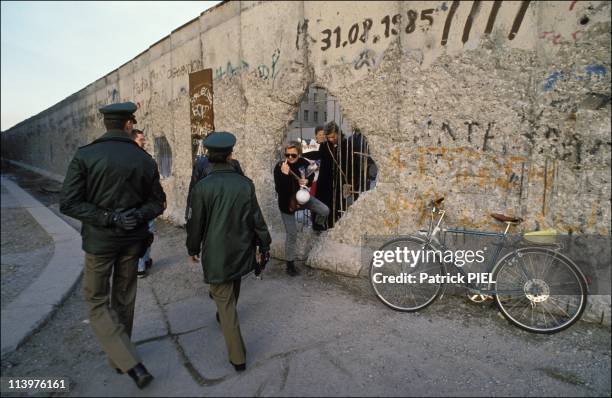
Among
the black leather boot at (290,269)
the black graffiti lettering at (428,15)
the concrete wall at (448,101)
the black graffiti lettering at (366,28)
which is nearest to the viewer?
the concrete wall at (448,101)

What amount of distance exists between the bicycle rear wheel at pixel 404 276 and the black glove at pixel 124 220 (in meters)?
2.18

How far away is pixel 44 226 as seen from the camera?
7.23 metres

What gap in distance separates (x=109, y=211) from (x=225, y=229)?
772mm

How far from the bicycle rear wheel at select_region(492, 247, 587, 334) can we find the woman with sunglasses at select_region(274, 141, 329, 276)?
206 centimetres

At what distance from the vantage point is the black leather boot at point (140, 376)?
245cm

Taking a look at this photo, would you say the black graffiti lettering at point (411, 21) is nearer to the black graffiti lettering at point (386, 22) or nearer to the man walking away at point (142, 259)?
the black graffiti lettering at point (386, 22)

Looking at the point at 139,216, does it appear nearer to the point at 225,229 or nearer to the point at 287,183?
the point at 225,229

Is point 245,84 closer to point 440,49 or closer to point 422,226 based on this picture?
point 440,49

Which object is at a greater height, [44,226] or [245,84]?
[245,84]

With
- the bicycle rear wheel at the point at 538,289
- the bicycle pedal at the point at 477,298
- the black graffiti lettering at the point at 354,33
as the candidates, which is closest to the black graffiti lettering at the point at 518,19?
the black graffiti lettering at the point at 354,33

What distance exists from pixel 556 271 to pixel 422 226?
1.24 meters

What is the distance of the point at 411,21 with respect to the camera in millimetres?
3756

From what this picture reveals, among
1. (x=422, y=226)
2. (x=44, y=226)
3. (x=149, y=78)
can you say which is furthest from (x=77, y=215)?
(x=149, y=78)

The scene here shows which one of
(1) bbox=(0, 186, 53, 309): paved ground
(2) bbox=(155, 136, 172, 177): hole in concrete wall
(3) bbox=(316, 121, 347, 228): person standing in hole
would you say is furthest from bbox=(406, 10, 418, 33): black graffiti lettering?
(2) bbox=(155, 136, 172, 177): hole in concrete wall
